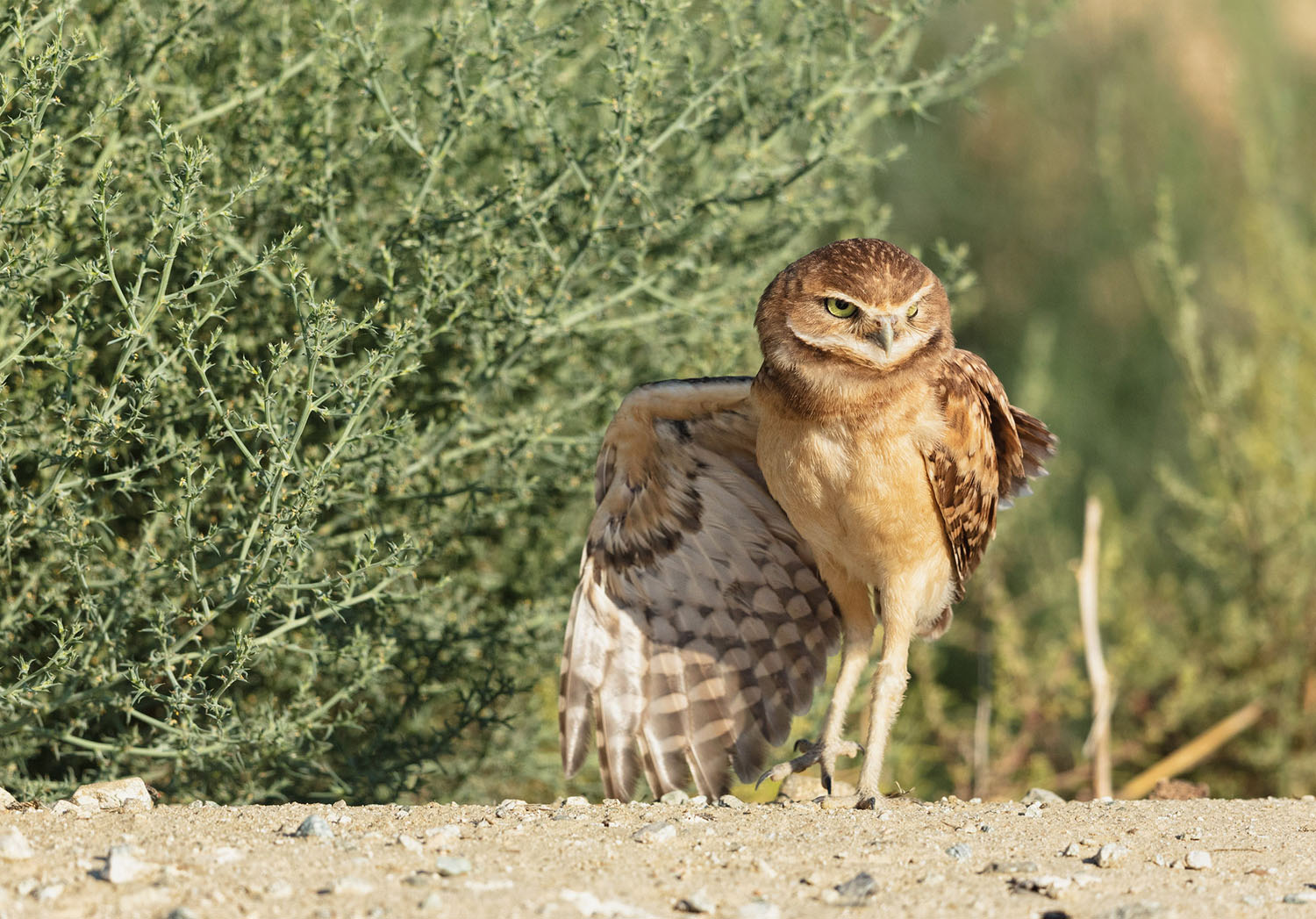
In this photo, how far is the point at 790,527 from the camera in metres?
4.41

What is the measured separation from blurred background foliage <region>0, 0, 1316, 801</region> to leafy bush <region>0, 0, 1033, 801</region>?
19mm

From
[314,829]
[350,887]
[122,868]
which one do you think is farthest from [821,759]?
[122,868]

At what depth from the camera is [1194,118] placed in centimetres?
971

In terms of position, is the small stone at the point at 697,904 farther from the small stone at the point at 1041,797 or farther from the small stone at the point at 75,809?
the small stone at the point at 1041,797

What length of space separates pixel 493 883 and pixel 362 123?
7.72 ft

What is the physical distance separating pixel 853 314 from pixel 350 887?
203cm

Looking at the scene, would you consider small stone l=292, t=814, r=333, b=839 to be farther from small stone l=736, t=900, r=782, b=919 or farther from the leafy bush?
Result: small stone l=736, t=900, r=782, b=919

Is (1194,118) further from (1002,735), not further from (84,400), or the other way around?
(84,400)

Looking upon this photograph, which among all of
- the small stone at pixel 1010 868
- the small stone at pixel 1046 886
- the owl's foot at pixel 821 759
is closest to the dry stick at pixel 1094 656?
the owl's foot at pixel 821 759

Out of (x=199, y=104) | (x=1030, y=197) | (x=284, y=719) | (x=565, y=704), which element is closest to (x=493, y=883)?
(x=284, y=719)

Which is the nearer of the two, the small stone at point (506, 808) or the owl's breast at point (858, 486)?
the small stone at point (506, 808)

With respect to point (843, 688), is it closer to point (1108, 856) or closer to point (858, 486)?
point (858, 486)

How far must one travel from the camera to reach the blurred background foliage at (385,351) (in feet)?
10.4

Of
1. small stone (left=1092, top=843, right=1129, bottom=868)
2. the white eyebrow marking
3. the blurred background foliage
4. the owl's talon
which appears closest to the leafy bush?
the blurred background foliage
